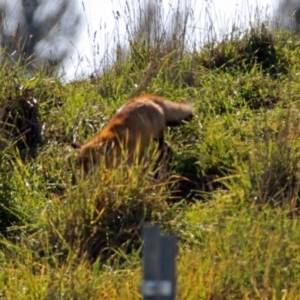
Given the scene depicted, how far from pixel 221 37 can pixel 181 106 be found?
2.37 meters

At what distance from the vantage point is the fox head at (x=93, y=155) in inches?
294

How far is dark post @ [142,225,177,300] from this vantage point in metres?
3.41

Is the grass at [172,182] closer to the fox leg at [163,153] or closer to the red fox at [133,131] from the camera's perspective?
the fox leg at [163,153]

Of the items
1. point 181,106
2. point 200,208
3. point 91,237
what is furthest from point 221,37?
point 91,237

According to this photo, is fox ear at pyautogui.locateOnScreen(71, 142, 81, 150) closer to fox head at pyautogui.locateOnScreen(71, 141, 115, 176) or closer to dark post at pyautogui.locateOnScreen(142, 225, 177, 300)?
fox head at pyautogui.locateOnScreen(71, 141, 115, 176)

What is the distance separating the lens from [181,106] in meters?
8.52

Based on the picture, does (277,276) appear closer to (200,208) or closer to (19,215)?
(200,208)

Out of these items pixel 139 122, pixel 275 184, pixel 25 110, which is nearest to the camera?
pixel 275 184

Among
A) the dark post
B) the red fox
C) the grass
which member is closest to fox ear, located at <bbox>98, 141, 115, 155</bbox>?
the red fox

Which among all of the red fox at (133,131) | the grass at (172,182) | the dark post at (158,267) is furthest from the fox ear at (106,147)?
the dark post at (158,267)

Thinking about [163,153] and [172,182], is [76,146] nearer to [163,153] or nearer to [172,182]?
[163,153]

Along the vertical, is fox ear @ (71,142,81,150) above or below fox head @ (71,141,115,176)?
above

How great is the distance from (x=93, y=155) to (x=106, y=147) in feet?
0.41

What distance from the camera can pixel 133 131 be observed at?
7961mm
